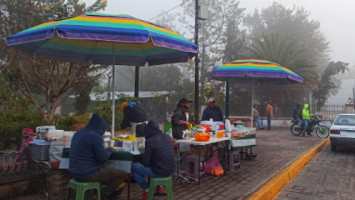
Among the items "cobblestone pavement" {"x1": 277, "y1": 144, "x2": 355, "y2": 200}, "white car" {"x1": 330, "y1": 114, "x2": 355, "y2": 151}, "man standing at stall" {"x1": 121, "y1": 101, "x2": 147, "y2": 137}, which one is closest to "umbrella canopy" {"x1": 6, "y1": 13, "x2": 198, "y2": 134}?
"man standing at stall" {"x1": 121, "y1": 101, "x2": 147, "y2": 137}

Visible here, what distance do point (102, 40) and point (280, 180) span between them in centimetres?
449

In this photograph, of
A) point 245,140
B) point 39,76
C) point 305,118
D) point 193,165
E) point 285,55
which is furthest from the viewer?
point 285,55

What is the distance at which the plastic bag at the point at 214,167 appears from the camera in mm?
6797

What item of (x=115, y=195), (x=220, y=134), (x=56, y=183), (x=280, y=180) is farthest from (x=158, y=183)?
(x=280, y=180)

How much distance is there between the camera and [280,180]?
21.1 feet

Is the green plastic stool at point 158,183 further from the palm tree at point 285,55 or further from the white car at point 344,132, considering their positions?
the palm tree at point 285,55

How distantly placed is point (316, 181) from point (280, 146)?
15.5ft

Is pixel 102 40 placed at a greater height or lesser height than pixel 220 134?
greater

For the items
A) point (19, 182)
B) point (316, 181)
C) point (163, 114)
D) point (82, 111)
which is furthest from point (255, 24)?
point (19, 182)

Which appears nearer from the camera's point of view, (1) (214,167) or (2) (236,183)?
(2) (236,183)

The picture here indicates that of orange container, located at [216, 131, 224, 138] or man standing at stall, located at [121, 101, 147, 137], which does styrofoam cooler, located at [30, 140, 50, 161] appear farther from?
orange container, located at [216, 131, 224, 138]

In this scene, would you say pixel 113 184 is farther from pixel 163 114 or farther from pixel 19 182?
pixel 163 114

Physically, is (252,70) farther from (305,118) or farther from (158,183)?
(305,118)

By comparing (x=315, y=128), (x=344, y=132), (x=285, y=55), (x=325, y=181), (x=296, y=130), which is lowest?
(x=325, y=181)
